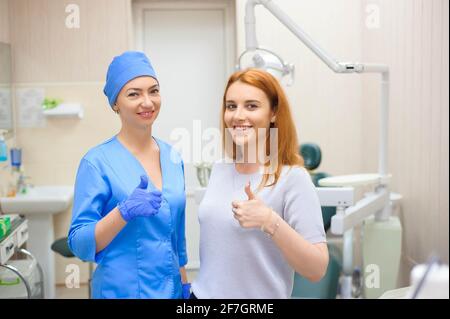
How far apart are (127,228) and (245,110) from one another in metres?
0.29

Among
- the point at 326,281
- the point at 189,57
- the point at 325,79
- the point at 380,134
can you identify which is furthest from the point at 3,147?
the point at 326,281

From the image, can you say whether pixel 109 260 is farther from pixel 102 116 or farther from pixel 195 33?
pixel 195 33

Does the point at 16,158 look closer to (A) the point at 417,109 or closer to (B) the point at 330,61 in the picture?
(B) the point at 330,61

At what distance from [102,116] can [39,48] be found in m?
0.21

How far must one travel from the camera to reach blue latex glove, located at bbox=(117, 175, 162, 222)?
0.91 meters

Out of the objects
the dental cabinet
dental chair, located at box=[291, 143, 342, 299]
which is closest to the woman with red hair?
the dental cabinet

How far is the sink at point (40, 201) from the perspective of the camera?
1371 millimetres

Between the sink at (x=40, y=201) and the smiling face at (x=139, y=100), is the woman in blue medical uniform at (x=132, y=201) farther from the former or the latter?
the sink at (x=40, y=201)

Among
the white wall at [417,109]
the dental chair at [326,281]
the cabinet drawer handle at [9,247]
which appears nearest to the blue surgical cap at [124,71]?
the white wall at [417,109]

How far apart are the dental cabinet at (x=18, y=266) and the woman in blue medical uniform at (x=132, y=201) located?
547 mm

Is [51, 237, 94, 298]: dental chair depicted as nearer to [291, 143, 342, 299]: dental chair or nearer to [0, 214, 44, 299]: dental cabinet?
[0, 214, 44, 299]: dental cabinet

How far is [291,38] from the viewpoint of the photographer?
63.7 inches

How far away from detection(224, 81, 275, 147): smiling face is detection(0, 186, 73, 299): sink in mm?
512
